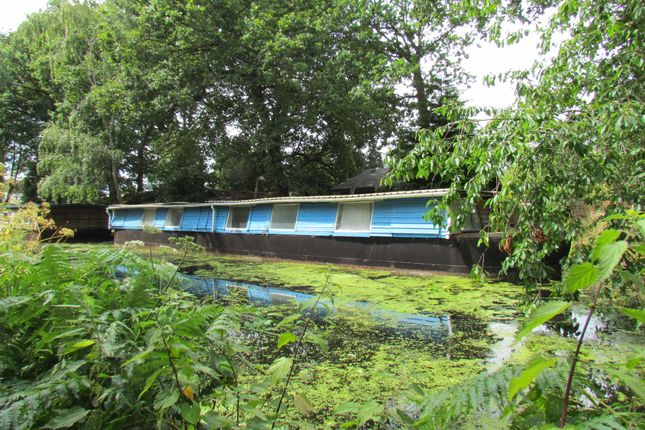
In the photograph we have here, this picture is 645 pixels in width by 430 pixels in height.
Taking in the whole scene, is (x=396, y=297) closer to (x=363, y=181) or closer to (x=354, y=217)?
(x=354, y=217)

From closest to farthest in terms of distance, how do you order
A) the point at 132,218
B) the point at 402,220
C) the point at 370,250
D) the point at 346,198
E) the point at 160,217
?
the point at 402,220 < the point at 370,250 < the point at 346,198 < the point at 160,217 < the point at 132,218

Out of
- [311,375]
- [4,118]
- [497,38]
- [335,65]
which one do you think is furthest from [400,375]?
[4,118]

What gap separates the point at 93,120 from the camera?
17547mm

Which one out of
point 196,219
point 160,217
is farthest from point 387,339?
point 160,217

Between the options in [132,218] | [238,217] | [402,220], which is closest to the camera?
[402,220]

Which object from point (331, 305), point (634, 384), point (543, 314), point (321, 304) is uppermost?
point (543, 314)

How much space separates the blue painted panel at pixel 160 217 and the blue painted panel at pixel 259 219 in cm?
488

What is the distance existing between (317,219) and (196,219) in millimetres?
5589

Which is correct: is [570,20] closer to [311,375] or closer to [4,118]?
[311,375]

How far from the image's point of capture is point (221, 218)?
13383 millimetres

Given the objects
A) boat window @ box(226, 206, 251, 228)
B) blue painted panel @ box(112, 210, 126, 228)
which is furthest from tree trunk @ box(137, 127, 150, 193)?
boat window @ box(226, 206, 251, 228)

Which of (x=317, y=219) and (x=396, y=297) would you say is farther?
(x=317, y=219)

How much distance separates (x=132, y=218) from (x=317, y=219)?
10.2m

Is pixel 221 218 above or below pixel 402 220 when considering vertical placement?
below
